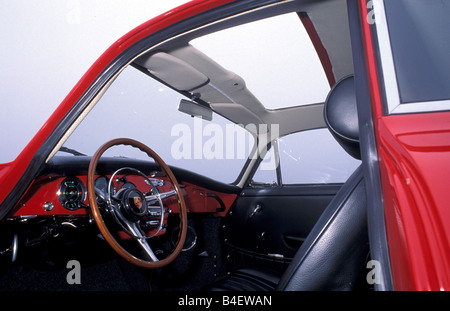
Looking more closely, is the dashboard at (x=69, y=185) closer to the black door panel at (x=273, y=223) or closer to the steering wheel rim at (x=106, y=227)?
the steering wheel rim at (x=106, y=227)

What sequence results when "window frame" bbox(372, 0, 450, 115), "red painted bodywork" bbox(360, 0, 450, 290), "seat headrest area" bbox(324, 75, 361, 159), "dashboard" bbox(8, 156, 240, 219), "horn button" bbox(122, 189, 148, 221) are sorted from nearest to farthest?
"red painted bodywork" bbox(360, 0, 450, 290)
"window frame" bbox(372, 0, 450, 115)
"seat headrest area" bbox(324, 75, 361, 159)
"dashboard" bbox(8, 156, 240, 219)
"horn button" bbox(122, 189, 148, 221)

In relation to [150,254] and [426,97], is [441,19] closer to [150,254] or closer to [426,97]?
[426,97]

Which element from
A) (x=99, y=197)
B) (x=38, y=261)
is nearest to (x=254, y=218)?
(x=99, y=197)

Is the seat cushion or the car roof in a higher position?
the car roof

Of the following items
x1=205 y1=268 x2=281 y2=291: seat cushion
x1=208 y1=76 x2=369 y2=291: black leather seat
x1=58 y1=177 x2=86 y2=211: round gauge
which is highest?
x1=58 y1=177 x2=86 y2=211: round gauge

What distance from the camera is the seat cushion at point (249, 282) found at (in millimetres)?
1788

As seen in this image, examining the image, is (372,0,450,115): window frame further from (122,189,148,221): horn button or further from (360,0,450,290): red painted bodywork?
(122,189,148,221): horn button

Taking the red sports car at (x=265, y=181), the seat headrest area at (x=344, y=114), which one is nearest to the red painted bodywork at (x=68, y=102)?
the red sports car at (x=265, y=181)

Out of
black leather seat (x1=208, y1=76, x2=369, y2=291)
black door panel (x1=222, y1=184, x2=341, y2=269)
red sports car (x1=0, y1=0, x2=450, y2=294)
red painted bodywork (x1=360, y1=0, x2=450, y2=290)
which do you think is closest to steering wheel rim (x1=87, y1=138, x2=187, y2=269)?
red sports car (x1=0, y1=0, x2=450, y2=294)

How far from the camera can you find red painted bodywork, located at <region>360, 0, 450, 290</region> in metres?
0.54

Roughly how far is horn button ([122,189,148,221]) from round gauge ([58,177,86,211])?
286 mm

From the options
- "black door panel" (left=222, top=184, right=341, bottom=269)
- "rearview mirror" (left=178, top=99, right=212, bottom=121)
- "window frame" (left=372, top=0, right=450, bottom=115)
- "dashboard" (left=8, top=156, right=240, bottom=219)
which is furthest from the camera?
"black door panel" (left=222, top=184, right=341, bottom=269)

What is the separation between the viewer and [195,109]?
2469mm

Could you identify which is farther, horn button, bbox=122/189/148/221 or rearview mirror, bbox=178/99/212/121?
rearview mirror, bbox=178/99/212/121
